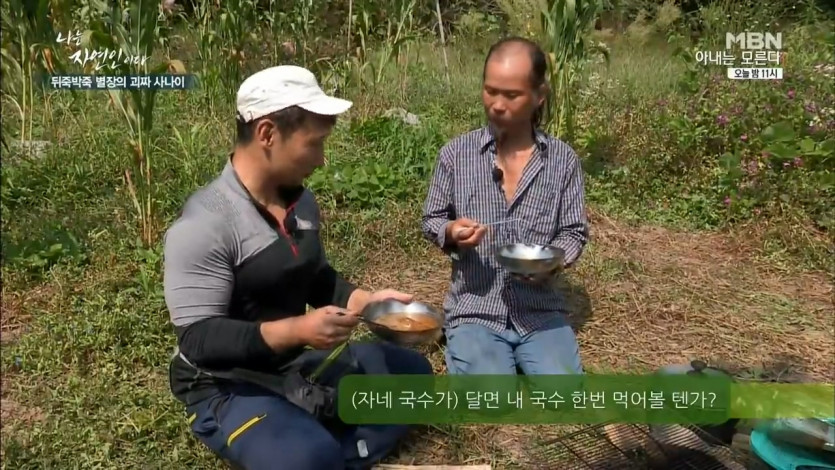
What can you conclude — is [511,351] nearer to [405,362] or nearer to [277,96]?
[405,362]

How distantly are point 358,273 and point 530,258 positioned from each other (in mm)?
1333

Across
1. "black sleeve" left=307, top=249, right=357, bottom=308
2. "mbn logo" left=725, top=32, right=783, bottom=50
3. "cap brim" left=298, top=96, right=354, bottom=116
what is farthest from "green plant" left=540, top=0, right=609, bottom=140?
"cap brim" left=298, top=96, right=354, bottom=116

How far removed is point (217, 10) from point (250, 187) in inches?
153

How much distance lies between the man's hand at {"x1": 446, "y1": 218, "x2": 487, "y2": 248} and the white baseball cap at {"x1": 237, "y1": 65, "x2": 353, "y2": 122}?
74 cm

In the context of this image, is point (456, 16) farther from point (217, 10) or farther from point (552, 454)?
point (552, 454)

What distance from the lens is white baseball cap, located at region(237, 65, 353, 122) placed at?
1955 millimetres

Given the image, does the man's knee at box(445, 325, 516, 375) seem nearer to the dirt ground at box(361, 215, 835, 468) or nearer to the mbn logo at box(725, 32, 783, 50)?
the dirt ground at box(361, 215, 835, 468)

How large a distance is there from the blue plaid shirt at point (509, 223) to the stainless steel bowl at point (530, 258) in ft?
0.39

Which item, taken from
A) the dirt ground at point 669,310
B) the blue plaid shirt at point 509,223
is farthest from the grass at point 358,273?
the blue plaid shirt at point 509,223

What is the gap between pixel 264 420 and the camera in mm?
2080

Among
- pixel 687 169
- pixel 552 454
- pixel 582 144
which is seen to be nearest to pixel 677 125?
pixel 687 169

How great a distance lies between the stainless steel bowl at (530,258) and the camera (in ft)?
8.40

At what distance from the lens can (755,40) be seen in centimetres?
580

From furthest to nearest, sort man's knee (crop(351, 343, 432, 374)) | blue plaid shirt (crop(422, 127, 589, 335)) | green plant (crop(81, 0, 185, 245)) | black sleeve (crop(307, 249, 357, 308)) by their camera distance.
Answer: green plant (crop(81, 0, 185, 245)), blue plaid shirt (crop(422, 127, 589, 335)), man's knee (crop(351, 343, 432, 374)), black sleeve (crop(307, 249, 357, 308))
